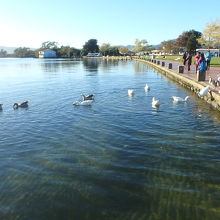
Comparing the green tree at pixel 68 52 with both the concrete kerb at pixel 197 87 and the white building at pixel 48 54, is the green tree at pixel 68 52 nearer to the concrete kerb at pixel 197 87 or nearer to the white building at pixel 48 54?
the white building at pixel 48 54

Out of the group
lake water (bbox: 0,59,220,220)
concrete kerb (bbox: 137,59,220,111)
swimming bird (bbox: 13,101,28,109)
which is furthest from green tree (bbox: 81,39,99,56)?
lake water (bbox: 0,59,220,220)

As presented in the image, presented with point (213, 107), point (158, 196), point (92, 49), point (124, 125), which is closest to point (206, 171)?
point (158, 196)

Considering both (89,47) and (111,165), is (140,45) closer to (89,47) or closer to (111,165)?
(89,47)

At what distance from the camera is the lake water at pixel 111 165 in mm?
6203

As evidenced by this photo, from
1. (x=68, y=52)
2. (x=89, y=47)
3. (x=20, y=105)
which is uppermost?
(x=89, y=47)

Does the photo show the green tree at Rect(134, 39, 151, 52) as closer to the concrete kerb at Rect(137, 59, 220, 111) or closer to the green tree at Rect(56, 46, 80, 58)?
the green tree at Rect(56, 46, 80, 58)

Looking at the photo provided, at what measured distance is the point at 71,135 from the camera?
36.1 feet

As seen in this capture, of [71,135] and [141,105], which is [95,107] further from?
[71,135]

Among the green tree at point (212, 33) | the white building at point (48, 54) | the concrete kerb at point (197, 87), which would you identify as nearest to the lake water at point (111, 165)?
the concrete kerb at point (197, 87)

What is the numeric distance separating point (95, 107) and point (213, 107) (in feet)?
22.1

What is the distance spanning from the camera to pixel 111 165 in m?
8.17

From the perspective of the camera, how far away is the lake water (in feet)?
20.4

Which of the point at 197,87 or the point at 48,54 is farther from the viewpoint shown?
the point at 48,54

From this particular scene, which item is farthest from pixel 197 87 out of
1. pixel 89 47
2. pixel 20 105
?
pixel 89 47
